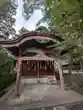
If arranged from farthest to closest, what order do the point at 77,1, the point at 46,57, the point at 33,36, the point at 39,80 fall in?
the point at 39,80
the point at 46,57
the point at 33,36
the point at 77,1

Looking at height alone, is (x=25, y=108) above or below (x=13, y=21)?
below

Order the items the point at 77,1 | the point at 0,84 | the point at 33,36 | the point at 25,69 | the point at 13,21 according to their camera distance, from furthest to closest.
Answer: the point at 13,21 → the point at 25,69 → the point at 0,84 → the point at 33,36 → the point at 77,1

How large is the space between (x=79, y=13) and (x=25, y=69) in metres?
20.0

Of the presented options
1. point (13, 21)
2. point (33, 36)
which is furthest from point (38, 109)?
point (13, 21)

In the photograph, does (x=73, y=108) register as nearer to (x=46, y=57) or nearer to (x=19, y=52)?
(x=46, y=57)

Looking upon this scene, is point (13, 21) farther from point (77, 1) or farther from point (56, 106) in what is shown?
point (77, 1)

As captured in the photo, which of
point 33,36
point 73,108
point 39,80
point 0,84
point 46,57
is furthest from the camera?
point 39,80

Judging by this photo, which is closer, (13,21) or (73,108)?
(73,108)

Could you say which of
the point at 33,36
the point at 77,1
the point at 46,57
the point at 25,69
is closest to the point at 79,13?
the point at 77,1

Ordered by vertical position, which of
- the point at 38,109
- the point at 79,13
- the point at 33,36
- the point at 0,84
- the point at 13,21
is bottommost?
the point at 38,109

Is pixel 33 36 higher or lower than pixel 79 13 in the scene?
higher

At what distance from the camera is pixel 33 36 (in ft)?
40.3

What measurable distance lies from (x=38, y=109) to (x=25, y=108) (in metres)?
0.65

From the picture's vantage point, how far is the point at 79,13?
13.2ft
